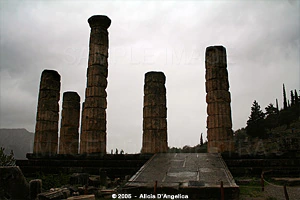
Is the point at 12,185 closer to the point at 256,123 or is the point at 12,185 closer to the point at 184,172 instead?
the point at 184,172

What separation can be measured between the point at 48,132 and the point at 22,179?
10.0 meters

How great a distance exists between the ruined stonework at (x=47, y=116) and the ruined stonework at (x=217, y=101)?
29.0 ft

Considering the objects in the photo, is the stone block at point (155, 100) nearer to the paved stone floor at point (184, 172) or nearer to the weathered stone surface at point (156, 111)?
the weathered stone surface at point (156, 111)

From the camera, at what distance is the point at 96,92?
16.0 m

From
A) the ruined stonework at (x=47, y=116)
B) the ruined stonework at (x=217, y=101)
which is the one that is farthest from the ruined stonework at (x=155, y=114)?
the ruined stonework at (x=47, y=116)

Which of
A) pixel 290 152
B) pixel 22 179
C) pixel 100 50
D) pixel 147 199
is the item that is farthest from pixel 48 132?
pixel 290 152

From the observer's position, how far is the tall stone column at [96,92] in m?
15.4

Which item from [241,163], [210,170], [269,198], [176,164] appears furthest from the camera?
[241,163]

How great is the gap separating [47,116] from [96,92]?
11.0 feet

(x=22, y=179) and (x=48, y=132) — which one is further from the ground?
(x=48, y=132)

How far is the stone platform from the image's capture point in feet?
23.4

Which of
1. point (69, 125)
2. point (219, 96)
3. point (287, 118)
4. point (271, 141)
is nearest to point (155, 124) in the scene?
point (219, 96)

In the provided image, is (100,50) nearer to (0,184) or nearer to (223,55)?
(223,55)

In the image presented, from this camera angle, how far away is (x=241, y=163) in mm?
12062
